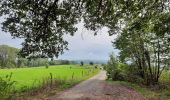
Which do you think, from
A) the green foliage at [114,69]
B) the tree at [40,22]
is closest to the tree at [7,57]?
the green foliage at [114,69]

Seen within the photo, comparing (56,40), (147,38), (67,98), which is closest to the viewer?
(56,40)

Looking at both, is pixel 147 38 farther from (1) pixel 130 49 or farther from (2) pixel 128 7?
(2) pixel 128 7

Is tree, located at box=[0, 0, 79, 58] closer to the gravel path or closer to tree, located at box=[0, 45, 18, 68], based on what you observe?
the gravel path

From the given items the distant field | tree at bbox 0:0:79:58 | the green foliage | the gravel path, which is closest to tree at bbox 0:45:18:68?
the distant field

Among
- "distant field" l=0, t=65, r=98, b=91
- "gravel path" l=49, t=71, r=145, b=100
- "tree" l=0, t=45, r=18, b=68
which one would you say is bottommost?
"gravel path" l=49, t=71, r=145, b=100

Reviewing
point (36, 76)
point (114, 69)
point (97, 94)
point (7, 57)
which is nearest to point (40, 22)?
point (97, 94)

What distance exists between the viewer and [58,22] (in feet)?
53.6

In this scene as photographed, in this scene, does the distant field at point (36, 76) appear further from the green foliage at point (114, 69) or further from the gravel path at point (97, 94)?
the green foliage at point (114, 69)

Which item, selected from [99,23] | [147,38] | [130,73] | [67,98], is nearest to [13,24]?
[99,23]

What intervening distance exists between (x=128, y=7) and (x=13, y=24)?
211 inches

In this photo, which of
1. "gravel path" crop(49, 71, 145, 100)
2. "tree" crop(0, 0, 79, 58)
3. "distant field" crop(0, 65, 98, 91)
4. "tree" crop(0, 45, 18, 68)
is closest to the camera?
"tree" crop(0, 0, 79, 58)

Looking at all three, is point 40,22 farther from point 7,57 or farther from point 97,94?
point 7,57

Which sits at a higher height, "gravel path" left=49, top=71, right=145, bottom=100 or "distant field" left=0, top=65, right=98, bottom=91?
"distant field" left=0, top=65, right=98, bottom=91

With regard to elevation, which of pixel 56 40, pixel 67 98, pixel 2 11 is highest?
pixel 2 11
